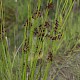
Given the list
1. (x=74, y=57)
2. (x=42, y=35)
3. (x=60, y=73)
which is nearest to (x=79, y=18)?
(x=74, y=57)

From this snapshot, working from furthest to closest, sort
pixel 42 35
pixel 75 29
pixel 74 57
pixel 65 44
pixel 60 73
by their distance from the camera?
pixel 75 29
pixel 65 44
pixel 74 57
pixel 60 73
pixel 42 35

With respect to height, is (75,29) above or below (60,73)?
above

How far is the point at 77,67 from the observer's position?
83.3 inches

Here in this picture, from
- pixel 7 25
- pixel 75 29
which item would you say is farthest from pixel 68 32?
pixel 7 25

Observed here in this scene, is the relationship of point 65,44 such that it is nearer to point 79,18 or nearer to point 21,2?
point 79,18

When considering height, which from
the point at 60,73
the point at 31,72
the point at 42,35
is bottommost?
the point at 60,73

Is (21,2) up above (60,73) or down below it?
above

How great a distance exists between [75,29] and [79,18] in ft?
1.01

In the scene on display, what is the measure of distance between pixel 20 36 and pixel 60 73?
2.90 feet

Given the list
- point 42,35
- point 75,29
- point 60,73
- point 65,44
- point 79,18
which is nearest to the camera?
point 42,35

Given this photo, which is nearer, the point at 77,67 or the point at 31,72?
the point at 31,72

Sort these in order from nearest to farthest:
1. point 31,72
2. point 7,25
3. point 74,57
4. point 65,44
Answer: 1. point 31,72
2. point 74,57
3. point 65,44
4. point 7,25

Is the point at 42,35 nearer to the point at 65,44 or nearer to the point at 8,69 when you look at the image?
the point at 8,69

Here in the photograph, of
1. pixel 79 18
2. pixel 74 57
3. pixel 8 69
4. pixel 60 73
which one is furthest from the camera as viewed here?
pixel 79 18
